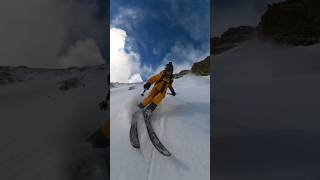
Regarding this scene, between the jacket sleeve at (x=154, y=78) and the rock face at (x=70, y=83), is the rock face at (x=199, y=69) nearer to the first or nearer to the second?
the jacket sleeve at (x=154, y=78)

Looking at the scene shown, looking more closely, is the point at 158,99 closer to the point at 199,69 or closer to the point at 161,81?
the point at 161,81

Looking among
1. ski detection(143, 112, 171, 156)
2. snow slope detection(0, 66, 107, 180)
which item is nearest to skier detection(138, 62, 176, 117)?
ski detection(143, 112, 171, 156)

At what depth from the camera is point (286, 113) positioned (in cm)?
235

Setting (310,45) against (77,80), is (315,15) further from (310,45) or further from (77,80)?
(77,80)

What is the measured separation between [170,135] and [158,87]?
338mm

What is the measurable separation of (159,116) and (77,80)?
0.59 meters

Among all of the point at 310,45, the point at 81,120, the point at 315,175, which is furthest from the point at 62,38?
the point at 315,175

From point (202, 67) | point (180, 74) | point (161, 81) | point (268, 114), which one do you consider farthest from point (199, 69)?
point (268, 114)

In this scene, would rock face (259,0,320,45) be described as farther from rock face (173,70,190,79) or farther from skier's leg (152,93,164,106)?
skier's leg (152,93,164,106)

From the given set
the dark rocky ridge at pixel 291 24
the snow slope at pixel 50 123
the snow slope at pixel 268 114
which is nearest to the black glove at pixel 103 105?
the snow slope at pixel 50 123

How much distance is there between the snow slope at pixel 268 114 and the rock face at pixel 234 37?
4 centimetres

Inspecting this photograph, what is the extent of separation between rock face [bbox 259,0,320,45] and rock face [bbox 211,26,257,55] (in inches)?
3.6

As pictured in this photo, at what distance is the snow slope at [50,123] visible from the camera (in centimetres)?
224

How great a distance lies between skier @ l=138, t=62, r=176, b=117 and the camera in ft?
8.38
